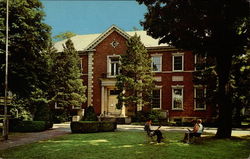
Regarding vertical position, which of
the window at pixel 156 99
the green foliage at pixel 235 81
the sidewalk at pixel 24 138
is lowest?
the sidewalk at pixel 24 138

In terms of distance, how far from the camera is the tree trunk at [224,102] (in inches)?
632

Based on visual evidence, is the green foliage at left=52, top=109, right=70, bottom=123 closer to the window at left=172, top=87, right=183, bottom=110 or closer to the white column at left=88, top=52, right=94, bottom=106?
the white column at left=88, top=52, right=94, bottom=106

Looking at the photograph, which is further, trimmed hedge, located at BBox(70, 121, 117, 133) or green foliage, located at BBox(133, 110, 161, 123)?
green foliage, located at BBox(133, 110, 161, 123)

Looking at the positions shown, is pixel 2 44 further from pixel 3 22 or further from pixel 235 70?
pixel 235 70

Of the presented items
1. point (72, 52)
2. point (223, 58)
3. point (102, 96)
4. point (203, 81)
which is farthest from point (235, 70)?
point (72, 52)

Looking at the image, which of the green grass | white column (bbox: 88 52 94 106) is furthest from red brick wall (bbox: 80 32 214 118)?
the green grass

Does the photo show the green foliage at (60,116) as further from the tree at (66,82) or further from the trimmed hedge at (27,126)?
the trimmed hedge at (27,126)

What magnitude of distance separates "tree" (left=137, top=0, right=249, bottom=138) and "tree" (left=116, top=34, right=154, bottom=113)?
522 inches

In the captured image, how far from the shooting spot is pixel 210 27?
14891 mm

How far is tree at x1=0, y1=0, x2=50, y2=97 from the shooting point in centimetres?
2131

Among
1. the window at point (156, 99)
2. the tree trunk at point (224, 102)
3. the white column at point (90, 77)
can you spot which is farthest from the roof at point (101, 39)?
the tree trunk at point (224, 102)

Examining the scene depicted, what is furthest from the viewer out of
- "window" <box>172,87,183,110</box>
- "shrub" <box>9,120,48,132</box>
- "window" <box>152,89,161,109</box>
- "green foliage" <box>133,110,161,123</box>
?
"window" <box>152,89,161,109</box>

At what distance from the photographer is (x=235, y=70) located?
2520cm

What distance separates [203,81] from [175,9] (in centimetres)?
1343
